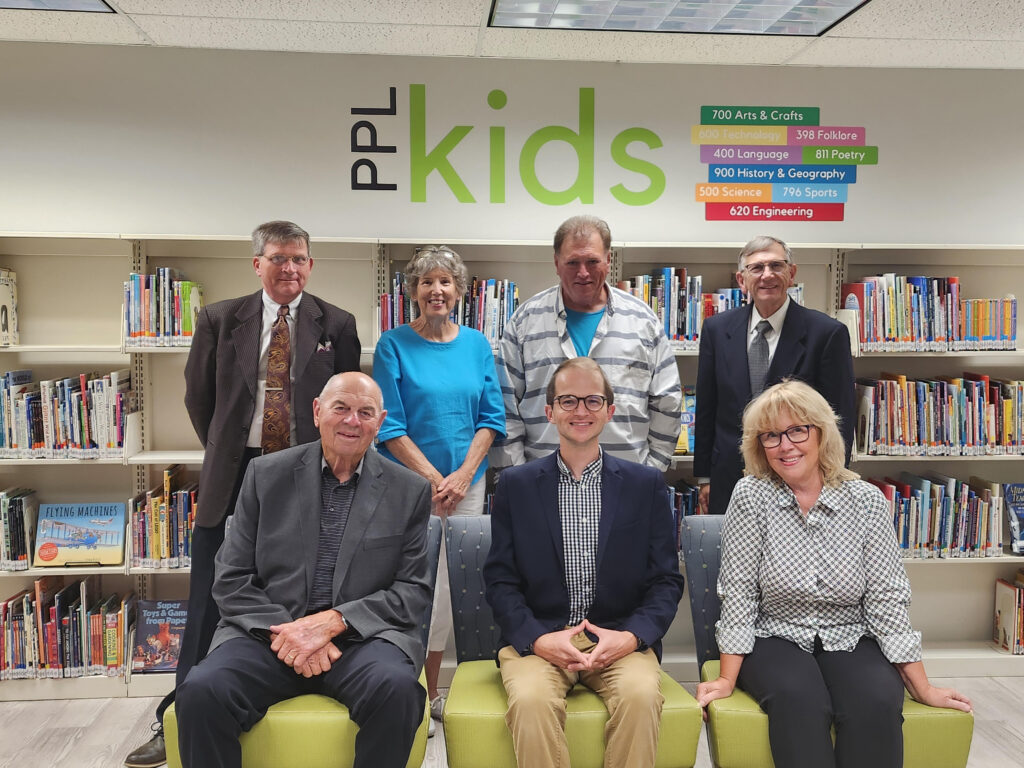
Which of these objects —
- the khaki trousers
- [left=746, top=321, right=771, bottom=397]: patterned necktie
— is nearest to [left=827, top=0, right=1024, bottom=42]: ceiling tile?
[left=746, top=321, right=771, bottom=397]: patterned necktie

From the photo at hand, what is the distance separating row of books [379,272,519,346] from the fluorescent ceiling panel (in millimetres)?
1555

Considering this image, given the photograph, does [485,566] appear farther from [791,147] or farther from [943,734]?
[791,147]

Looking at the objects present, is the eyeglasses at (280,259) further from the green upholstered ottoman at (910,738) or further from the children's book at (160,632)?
the green upholstered ottoman at (910,738)

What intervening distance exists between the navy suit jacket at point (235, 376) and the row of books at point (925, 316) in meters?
2.41

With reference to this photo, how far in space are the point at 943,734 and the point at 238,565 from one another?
76.6 inches

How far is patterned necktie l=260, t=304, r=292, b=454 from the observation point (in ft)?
9.07

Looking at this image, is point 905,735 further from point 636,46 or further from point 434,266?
point 636,46

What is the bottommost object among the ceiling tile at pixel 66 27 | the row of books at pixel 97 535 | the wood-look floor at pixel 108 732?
the wood-look floor at pixel 108 732

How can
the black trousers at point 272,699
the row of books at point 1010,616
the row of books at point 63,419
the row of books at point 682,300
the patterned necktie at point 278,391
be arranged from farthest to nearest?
the row of books at point 1010,616, the row of books at point 682,300, the row of books at point 63,419, the patterned necktie at point 278,391, the black trousers at point 272,699

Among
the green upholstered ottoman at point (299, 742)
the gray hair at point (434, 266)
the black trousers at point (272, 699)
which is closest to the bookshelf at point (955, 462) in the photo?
the gray hair at point (434, 266)

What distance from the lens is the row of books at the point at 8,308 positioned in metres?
3.56

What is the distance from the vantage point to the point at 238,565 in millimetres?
2332

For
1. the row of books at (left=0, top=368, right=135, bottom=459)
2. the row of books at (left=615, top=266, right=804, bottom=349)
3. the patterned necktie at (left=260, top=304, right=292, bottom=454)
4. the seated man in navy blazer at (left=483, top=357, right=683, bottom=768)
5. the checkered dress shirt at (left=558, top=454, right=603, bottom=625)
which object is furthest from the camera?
the row of books at (left=615, top=266, right=804, bottom=349)

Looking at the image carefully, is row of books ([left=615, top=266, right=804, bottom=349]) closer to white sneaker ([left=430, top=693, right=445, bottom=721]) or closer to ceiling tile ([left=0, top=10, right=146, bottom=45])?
white sneaker ([left=430, top=693, right=445, bottom=721])
